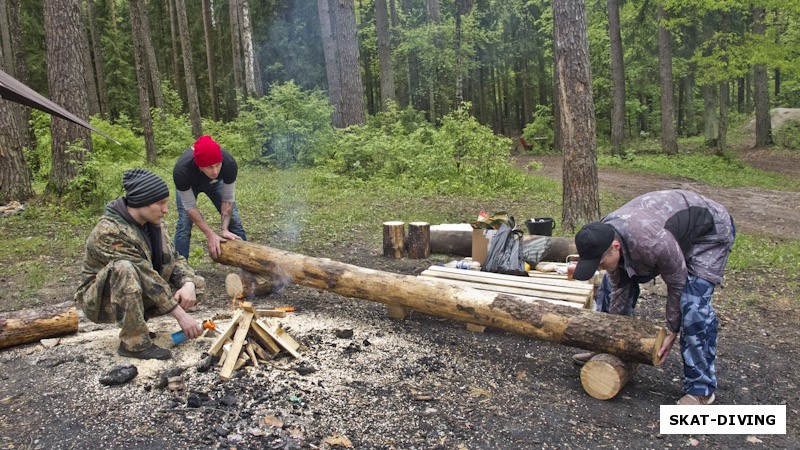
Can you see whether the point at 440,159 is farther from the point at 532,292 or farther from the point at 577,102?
the point at 532,292

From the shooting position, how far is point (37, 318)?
456cm

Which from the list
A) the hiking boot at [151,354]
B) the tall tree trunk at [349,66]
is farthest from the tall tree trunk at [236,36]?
the hiking boot at [151,354]

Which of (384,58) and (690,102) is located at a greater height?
(384,58)

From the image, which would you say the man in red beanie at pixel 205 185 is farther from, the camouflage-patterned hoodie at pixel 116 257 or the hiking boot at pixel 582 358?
the hiking boot at pixel 582 358

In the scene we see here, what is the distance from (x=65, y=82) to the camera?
9.59 metres

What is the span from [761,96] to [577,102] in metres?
15.0

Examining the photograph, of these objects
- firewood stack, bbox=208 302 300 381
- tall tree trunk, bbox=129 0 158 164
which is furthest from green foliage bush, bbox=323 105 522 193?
firewood stack, bbox=208 302 300 381

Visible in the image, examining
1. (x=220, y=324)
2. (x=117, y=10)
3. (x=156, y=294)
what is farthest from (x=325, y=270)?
(x=117, y=10)

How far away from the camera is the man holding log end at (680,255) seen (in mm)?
3473

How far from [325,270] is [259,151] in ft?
37.8

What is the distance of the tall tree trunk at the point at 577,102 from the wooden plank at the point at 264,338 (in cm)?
537

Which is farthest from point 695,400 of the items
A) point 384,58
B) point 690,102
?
point 690,102

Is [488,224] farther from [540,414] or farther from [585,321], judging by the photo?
[540,414]

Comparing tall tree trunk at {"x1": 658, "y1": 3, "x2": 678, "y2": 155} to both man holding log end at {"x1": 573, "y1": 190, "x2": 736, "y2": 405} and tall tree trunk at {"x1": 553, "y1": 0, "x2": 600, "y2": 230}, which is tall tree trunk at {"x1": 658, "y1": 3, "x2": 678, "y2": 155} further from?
man holding log end at {"x1": 573, "y1": 190, "x2": 736, "y2": 405}
